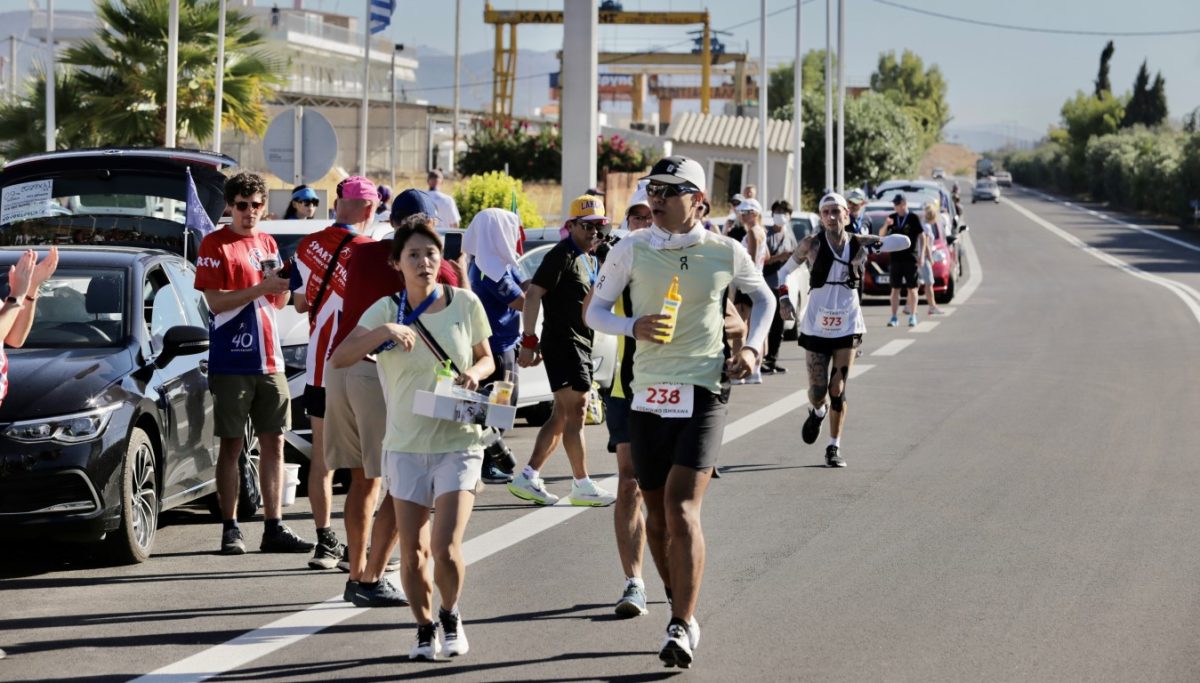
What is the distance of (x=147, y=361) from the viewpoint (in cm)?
911

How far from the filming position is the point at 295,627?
24.6ft

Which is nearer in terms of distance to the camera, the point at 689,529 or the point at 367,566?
the point at 689,529

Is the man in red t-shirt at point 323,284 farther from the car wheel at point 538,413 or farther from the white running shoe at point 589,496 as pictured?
the car wheel at point 538,413

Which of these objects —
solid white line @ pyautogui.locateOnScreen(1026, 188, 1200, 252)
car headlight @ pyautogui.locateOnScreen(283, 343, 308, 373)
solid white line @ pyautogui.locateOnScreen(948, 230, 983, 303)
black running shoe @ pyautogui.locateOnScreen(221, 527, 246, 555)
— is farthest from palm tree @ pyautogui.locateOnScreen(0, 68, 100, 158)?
solid white line @ pyautogui.locateOnScreen(1026, 188, 1200, 252)

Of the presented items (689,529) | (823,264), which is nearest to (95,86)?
(823,264)

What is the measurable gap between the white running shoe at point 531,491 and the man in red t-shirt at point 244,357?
189 cm

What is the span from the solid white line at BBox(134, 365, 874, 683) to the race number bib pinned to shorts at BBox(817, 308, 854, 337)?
2.89m

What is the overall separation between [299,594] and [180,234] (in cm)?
494

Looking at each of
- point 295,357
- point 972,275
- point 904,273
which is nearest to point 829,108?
point 972,275

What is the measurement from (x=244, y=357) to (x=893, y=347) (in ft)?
48.3

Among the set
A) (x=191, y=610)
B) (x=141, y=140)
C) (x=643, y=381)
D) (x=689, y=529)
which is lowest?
(x=191, y=610)

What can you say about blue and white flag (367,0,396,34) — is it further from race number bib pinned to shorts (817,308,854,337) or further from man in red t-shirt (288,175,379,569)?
man in red t-shirt (288,175,379,569)

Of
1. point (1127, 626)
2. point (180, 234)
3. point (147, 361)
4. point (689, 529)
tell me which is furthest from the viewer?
point (180, 234)

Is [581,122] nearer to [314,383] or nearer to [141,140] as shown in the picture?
[141,140]
